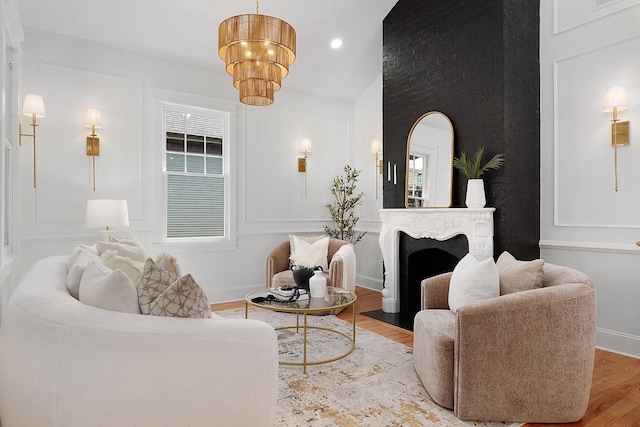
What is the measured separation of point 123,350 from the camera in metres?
1.47

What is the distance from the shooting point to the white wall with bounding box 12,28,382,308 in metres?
3.95

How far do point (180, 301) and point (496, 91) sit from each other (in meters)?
3.25

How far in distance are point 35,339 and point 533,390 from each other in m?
2.33

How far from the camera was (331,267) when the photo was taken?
4414 mm

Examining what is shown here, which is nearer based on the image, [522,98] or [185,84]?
[522,98]

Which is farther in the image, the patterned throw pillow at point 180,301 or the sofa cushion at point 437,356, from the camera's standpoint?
the sofa cushion at point 437,356

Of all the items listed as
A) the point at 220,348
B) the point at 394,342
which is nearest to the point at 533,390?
the point at 394,342

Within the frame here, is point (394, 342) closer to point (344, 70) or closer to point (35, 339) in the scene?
point (35, 339)

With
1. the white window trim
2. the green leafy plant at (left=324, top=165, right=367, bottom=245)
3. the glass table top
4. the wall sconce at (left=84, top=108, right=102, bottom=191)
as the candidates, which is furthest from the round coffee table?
the wall sconce at (left=84, top=108, right=102, bottom=191)

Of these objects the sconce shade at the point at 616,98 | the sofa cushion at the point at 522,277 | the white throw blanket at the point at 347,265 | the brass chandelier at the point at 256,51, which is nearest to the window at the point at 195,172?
the white throw blanket at the point at 347,265

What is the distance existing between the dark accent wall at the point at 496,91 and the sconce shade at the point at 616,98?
2.02ft

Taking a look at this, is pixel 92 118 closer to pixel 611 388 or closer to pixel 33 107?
pixel 33 107

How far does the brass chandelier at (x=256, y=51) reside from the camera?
2.63 metres

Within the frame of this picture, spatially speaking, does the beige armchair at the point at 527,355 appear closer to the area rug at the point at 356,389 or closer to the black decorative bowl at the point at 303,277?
the area rug at the point at 356,389
